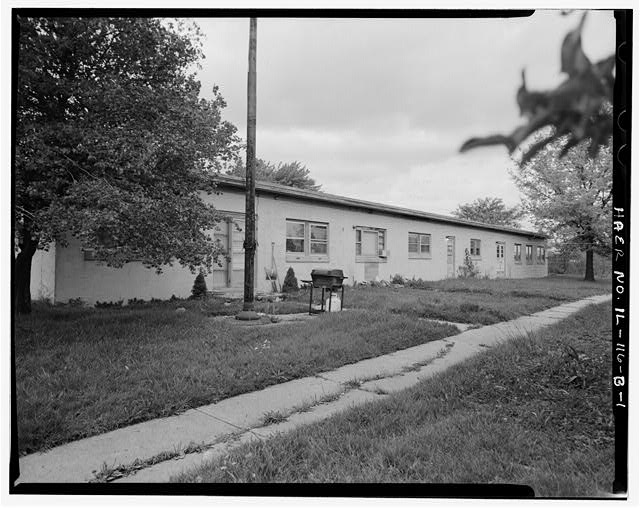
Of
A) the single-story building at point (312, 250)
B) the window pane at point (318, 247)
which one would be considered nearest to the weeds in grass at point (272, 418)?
the single-story building at point (312, 250)

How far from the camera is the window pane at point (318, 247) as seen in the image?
21.4 ft

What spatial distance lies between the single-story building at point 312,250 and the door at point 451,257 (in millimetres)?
25

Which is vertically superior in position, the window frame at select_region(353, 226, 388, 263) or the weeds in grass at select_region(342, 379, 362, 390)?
the window frame at select_region(353, 226, 388, 263)

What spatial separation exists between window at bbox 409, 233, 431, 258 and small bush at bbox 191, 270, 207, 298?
177 inches

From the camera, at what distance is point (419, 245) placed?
8.09m

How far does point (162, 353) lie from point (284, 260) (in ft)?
10.3

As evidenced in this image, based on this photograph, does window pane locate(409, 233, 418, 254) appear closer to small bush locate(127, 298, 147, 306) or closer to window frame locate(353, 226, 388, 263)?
window frame locate(353, 226, 388, 263)

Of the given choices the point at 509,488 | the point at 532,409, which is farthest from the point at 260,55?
the point at 532,409

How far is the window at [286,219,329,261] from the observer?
6.31m

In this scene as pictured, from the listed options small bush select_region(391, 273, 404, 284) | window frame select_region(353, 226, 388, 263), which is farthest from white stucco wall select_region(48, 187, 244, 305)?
small bush select_region(391, 273, 404, 284)

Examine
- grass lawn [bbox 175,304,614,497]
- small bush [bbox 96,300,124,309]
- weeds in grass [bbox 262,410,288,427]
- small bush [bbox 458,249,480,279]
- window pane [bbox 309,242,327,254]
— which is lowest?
weeds in grass [bbox 262,410,288,427]

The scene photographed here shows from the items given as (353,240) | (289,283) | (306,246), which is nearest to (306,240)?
(306,246)

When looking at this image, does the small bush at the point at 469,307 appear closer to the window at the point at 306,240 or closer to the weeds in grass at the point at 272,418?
the window at the point at 306,240

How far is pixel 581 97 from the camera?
1.05 m
